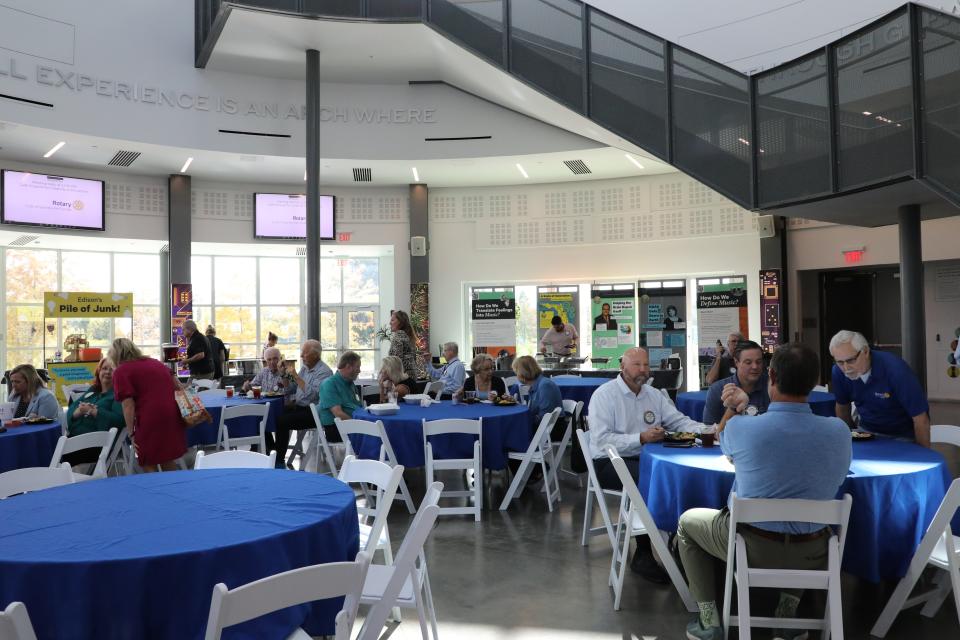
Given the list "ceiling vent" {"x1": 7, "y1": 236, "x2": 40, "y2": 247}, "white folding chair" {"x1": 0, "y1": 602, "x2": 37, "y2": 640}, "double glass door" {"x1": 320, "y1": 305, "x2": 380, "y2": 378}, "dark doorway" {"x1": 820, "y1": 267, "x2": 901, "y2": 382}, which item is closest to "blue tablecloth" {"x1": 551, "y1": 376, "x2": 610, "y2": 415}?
"dark doorway" {"x1": 820, "y1": 267, "x2": 901, "y2": 382}

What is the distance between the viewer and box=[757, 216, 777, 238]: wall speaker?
42.0 ft

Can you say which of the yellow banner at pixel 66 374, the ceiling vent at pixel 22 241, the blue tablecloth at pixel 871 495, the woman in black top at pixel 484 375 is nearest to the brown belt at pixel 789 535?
the blue tablecloth at pixel 871 495

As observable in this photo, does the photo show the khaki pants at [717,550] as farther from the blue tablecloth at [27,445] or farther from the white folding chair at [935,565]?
the blue tablecloth at [27,445]

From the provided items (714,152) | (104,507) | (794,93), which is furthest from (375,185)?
(104,507)

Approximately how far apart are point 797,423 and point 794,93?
5.12 meters

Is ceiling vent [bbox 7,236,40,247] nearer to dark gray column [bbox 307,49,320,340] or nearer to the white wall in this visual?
dark gray column [bbox 307,49,320,340]

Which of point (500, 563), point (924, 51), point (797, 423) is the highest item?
point (924, 51)

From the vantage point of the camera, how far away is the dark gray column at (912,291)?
22.7ft

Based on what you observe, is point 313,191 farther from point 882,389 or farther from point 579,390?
point 882,389

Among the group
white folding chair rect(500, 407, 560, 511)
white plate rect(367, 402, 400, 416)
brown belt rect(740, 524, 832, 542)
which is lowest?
white folding chair rect(500, 407, 560, 511)

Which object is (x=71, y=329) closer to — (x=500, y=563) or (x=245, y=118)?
(x=245, y=118)

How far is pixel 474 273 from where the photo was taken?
15109 millimetres

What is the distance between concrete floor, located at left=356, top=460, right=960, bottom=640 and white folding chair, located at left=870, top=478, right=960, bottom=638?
87 millimetres

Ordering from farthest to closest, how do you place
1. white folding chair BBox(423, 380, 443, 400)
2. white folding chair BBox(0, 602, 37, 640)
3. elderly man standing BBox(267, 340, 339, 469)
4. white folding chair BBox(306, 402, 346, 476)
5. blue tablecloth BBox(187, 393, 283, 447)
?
white folding chair BBox(423, 380, 443, 400) < elderly man standing BBox(267, 340, 339, 469) < blue tablecloth BBox(187, 393, 283, 447) < white folding chair BBox(306, 402, 346, 476) < white folding chair BBox(0, 602, 37, 640)
